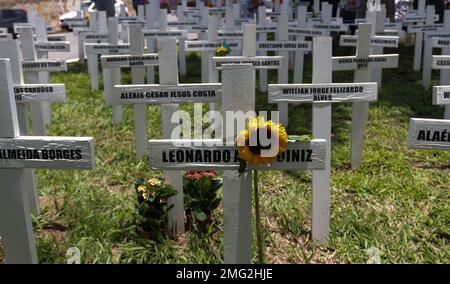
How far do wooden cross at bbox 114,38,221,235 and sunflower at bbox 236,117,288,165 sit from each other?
1.07 m

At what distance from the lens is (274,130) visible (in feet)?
7.31

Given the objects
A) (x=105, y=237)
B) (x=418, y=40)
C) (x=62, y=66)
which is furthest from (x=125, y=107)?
(x=418, y=40)

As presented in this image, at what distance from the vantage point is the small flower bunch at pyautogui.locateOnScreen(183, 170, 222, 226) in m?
3.59

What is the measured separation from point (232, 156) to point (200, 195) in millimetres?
1288

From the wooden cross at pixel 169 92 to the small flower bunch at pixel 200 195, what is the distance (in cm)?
21

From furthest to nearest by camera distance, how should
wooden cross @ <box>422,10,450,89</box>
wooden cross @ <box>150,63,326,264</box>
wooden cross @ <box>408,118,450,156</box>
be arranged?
1. wooden cross @ <box>422,10,450,89</box>
2. wooden cross @ <box>408,118,450,156</box>
3. wooden cross @ <box>150,63,326,264</box>

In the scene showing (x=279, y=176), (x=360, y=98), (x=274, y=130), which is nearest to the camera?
(x=274, y=130)

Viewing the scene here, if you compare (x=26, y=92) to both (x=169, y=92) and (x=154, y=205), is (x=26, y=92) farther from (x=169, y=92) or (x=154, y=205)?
(x=154, y=205)

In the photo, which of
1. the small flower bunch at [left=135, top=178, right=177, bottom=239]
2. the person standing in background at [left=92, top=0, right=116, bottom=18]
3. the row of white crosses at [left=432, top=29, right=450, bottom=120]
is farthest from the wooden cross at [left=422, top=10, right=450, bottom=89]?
the person standing in background at [left=92, top=0, right=116, bottom=18]

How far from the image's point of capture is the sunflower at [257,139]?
2.21m

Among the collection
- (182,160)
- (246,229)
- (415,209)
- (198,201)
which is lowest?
(415,209)

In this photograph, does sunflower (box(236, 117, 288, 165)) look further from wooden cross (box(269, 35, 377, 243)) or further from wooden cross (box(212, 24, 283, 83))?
wooden cross (box(212, 24, 283, 83))

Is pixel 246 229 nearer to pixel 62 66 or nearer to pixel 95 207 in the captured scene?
pixel 95 207
